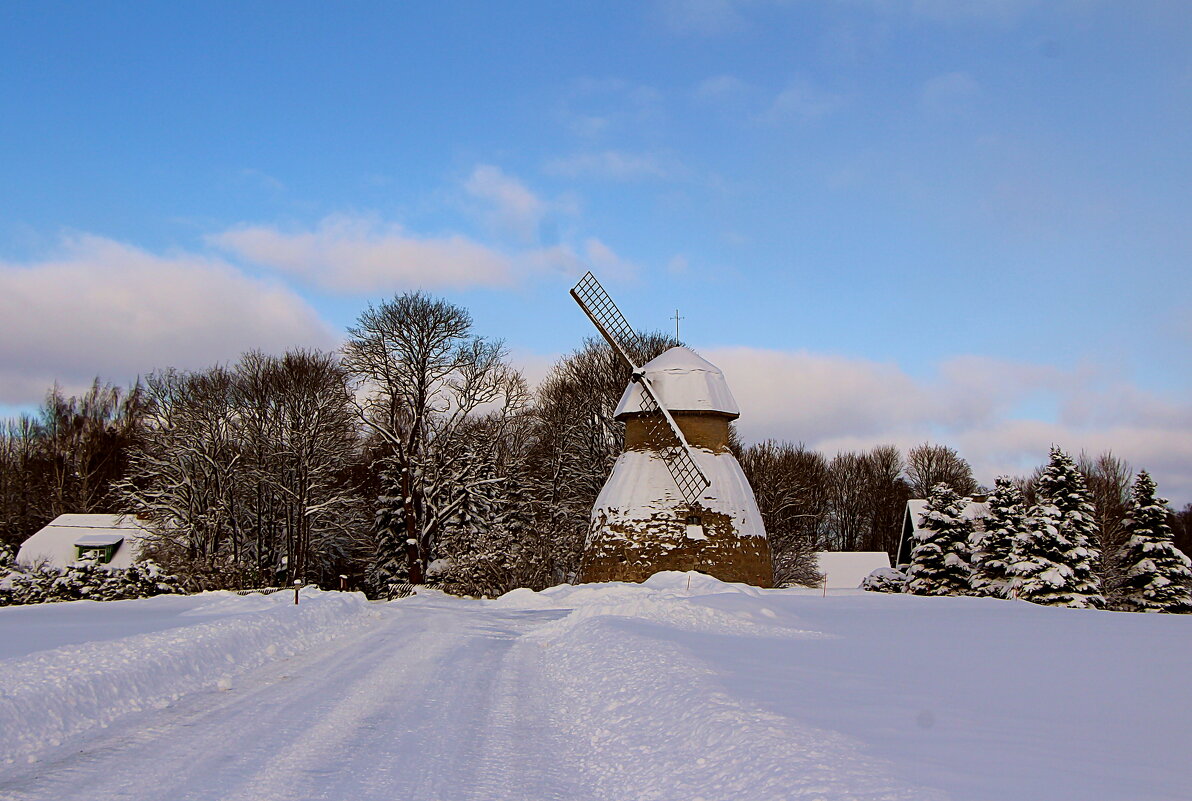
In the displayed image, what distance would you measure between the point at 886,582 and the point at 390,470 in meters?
24.7

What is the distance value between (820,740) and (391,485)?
40696 millimetres

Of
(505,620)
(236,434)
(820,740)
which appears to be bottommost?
(505,620)

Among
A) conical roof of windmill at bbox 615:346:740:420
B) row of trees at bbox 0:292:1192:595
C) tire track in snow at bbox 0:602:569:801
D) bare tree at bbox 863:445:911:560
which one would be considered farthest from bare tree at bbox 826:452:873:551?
tire track in snow at bbox 0:602:569:801

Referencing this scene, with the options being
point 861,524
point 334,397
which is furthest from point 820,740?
point 861,524

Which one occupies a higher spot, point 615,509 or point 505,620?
point 615,509

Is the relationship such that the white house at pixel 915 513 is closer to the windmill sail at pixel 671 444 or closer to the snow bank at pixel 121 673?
the windmill sail at pixel 671 444

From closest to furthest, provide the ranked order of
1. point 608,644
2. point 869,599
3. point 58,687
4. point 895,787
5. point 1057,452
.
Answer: point 895,787, point 58,687, point 608,644, point 869,599, point 1057,452

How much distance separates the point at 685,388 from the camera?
29.3 m

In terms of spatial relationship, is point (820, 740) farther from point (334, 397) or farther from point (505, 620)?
point (334, 397)

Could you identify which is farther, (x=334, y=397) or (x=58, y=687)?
(x=334, y=397)

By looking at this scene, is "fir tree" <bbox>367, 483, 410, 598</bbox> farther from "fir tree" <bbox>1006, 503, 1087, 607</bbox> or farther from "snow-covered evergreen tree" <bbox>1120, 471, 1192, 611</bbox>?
"snow-covered evergreen tree" <bbox>1120, 471, 1192, 611</bbox>

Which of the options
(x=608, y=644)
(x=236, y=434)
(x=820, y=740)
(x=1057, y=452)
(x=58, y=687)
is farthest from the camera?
(x=236, y=434)

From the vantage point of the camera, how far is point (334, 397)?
142ft

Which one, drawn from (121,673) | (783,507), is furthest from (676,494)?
(783,507)
